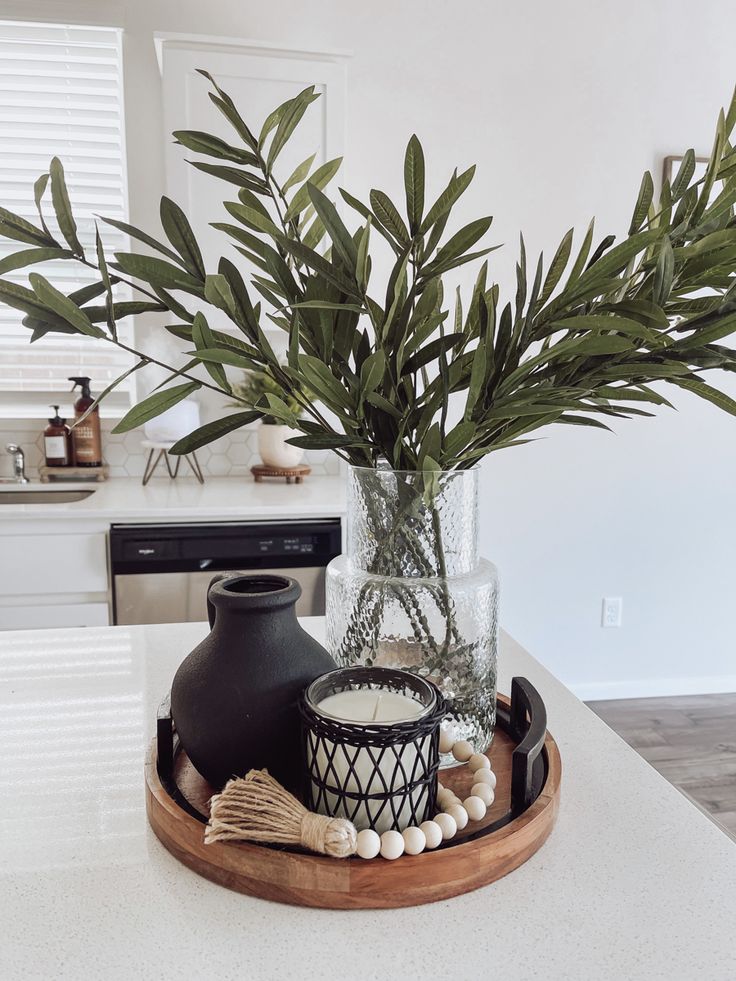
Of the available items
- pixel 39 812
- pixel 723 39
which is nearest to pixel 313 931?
pixel 39 812

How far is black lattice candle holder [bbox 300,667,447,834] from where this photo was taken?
0.57 metres

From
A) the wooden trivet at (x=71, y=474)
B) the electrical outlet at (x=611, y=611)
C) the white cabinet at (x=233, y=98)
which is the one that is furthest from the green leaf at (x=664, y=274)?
the electrical outlet at (x=611, y=611)

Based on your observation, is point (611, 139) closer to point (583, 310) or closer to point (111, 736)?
point (583, 310)

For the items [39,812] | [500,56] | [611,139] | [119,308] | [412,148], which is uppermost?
Answer: [500,56]

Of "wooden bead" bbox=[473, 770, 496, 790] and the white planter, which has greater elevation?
the white planter

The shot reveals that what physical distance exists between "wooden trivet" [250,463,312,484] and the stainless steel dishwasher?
0.48 meters

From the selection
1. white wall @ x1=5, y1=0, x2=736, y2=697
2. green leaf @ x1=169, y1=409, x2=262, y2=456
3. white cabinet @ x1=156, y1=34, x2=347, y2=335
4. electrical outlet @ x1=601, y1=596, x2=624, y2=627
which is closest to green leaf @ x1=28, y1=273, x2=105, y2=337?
green leaf @ x1=169, y1=409, x2=262, y2=456

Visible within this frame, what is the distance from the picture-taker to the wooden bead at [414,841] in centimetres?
57

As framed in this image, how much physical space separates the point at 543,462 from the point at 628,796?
7.96 ft

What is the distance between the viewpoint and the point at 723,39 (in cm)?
295

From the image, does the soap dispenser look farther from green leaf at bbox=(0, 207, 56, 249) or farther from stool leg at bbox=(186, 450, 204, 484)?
green leaf at bbox=(0, 207, 56, 249)

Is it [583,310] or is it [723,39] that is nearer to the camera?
[583,310]

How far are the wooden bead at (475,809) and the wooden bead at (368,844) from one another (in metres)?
0.10

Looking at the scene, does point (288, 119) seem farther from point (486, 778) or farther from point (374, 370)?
point (486, 778)
